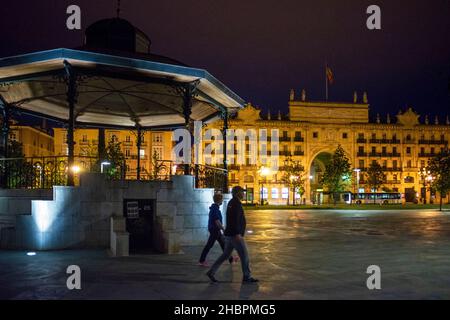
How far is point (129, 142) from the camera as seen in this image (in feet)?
340

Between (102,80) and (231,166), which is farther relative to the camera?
(231,166)

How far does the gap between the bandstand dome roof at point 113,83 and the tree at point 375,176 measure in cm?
8740

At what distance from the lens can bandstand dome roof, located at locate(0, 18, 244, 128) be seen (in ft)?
49.7

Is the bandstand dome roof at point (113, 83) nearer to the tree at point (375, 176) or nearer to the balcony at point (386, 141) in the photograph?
the tree at point (375, 176)

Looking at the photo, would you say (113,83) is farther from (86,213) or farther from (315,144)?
Answer: (315,144)

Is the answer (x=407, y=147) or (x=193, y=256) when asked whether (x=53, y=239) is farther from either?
(x=407, y=147)

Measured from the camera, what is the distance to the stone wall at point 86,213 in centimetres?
1444

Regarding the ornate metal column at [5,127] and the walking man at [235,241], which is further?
the ornate metal column at [5,127]

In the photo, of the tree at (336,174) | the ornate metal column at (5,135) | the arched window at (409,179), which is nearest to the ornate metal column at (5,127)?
the ornate metal column at (5,135)

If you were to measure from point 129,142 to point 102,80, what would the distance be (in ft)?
283

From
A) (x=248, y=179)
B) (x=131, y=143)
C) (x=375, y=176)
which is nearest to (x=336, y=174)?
(x=375, y=176)

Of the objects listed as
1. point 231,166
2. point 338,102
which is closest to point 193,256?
point 231,166

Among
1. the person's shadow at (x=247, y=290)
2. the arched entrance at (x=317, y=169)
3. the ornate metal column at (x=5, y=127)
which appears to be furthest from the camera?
the arched entrance at (x=317, y=169)

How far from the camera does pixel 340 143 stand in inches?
4390
